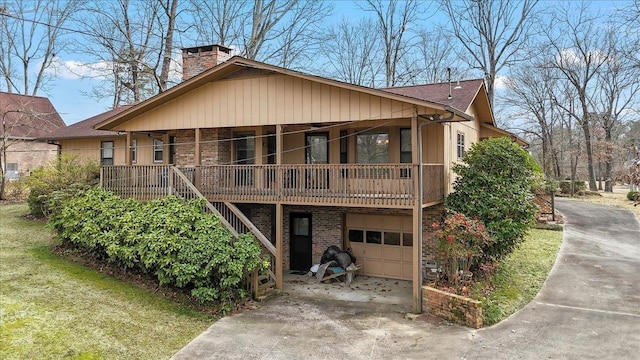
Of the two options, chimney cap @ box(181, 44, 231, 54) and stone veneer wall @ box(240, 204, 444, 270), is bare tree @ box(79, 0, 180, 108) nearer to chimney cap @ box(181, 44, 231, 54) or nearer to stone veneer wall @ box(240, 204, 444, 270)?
chimney cap @ box(181, 44, 231, 54)

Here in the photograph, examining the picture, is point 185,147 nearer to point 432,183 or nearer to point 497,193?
point 432,183

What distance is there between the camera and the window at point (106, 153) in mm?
19688

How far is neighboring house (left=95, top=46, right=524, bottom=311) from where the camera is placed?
36.9ft

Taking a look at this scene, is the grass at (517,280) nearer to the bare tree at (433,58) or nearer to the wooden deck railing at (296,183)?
the wooden deck railing at (296,183)

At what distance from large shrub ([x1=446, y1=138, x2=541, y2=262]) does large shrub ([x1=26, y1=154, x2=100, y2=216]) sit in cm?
1245

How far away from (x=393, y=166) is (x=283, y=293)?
15.9ft

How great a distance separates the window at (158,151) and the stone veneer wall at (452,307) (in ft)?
38.9

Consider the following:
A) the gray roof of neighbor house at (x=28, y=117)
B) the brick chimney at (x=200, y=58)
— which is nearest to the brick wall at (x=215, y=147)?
the brick chimney at (x=200, y=58)

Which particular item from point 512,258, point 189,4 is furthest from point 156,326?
point 189,4

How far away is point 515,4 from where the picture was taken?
31.6m

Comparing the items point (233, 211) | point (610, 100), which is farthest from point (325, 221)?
point (610, 100)

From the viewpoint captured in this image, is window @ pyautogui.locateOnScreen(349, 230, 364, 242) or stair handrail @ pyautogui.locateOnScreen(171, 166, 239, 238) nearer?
stair handrail @ pyautogui.locateOnScreen(171, 166, 239, 238)

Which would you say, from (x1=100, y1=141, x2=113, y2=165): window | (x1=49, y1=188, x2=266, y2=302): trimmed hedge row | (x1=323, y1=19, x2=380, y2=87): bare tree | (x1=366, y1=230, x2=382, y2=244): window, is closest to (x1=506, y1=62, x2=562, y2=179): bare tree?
(x1=323, y1=19, x2=380, y2=87): bare tree

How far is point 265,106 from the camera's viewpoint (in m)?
12.8
